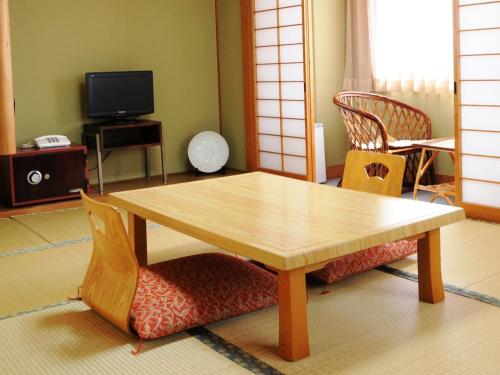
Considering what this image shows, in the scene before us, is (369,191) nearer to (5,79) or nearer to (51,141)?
(5,79)

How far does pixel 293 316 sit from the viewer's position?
2443mm

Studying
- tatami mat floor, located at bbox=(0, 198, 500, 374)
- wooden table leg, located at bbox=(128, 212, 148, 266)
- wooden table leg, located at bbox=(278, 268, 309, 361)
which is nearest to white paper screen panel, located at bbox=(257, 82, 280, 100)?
tatami mat floor, located at bbox=(0, 198, 500, 374)

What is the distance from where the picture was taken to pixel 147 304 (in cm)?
274

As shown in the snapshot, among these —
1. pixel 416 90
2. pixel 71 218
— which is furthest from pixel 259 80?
pixel 71 218

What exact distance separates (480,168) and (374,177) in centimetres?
132

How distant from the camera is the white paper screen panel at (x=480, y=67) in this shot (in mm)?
4270

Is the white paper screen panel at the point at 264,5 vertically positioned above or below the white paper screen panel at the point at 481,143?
above

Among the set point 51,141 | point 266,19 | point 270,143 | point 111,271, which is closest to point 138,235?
point 111,271

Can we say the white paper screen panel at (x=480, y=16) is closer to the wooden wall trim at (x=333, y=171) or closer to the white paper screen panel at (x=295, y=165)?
the white paper screen panel at (x=295, y=165)

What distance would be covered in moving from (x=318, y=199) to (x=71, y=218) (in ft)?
7.69

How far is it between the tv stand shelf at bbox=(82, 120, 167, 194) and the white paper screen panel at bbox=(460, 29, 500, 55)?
2.61 meters

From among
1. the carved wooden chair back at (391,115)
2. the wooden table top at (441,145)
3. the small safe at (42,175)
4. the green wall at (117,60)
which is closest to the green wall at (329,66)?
the carved wooden chair back at (391,115)

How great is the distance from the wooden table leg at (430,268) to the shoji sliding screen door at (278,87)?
9.34ft

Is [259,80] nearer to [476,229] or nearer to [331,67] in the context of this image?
[331,67]
